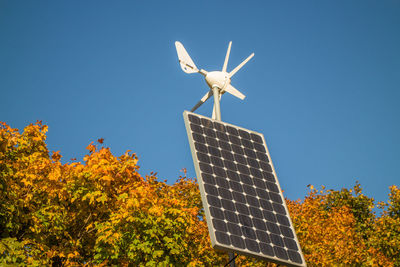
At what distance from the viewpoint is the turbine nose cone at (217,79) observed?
2681 cm

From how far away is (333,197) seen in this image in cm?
5653

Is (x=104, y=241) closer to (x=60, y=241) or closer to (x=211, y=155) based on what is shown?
(x=60, y=241)

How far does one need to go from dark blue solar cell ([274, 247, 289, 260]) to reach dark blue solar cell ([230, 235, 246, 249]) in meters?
1.44

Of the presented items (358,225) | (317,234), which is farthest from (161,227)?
(358,225)

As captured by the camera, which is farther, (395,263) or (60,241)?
(395,263)

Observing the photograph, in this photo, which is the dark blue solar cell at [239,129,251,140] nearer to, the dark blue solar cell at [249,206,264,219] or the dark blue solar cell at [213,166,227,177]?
the dark blue solar cell at [213,166,227,177]

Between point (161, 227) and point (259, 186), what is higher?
point (161, 227)

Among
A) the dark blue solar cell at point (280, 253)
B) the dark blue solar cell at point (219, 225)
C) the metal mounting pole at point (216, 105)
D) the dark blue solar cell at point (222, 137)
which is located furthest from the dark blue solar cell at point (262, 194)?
the metal mounting pole at point (216, 105)

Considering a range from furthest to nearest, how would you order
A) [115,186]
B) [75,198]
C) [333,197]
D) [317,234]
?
[333,197] < [317,234] < [115,186] < [75,198]

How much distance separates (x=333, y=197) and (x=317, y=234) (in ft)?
53.4

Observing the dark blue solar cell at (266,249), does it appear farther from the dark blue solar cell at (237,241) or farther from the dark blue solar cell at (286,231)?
the dark blue solar cell at (286,231)

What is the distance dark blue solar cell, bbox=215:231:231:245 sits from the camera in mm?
16280

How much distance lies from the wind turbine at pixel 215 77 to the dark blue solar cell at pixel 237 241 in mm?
7733

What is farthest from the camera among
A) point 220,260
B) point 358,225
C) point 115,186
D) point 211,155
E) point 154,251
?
point 358,225
